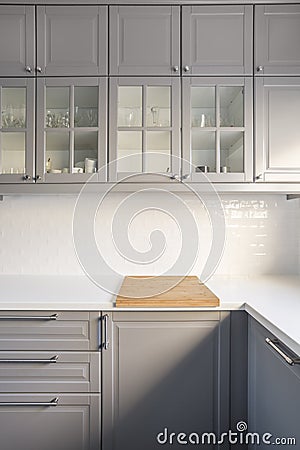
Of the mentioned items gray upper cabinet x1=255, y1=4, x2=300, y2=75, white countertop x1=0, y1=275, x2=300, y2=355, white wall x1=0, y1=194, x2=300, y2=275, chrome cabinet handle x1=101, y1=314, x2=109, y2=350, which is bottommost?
chrome cabinet handle x1=101, y1=314, x2=109, y2=350

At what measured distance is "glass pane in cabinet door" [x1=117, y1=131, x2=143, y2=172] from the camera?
2105 mm

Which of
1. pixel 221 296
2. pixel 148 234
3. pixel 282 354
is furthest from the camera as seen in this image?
pixel 148 234

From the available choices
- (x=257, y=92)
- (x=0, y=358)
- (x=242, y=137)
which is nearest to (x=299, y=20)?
(x=257, y=92)

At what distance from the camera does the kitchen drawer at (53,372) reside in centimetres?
178

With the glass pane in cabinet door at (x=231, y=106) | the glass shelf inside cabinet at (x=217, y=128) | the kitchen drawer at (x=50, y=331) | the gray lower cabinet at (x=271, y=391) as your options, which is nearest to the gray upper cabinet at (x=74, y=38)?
the glass shelf inside cabinet at (x=217, y=128)

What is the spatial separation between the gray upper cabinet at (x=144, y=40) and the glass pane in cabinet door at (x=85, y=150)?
1.18ft

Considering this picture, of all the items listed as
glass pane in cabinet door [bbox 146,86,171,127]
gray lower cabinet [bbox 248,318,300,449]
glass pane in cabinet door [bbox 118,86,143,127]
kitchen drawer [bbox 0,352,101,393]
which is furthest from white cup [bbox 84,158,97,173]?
gray lower cabinet [bbox 248,318,300,449]

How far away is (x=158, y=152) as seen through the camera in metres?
2.11

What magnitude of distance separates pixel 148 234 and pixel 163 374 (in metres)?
0.91

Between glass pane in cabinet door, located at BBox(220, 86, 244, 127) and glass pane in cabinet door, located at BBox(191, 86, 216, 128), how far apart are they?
0.16ft

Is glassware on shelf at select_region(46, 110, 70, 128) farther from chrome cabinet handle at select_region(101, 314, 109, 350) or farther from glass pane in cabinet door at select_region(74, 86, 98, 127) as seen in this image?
chrome cabinet handle at select_region(101, 314, 109, 350)

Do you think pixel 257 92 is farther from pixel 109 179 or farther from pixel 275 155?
pixel 109 179

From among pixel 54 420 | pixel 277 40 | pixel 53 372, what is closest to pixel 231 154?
pixel 277 40

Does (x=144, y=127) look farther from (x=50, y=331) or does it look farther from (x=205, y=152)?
(x=50, y=331)
